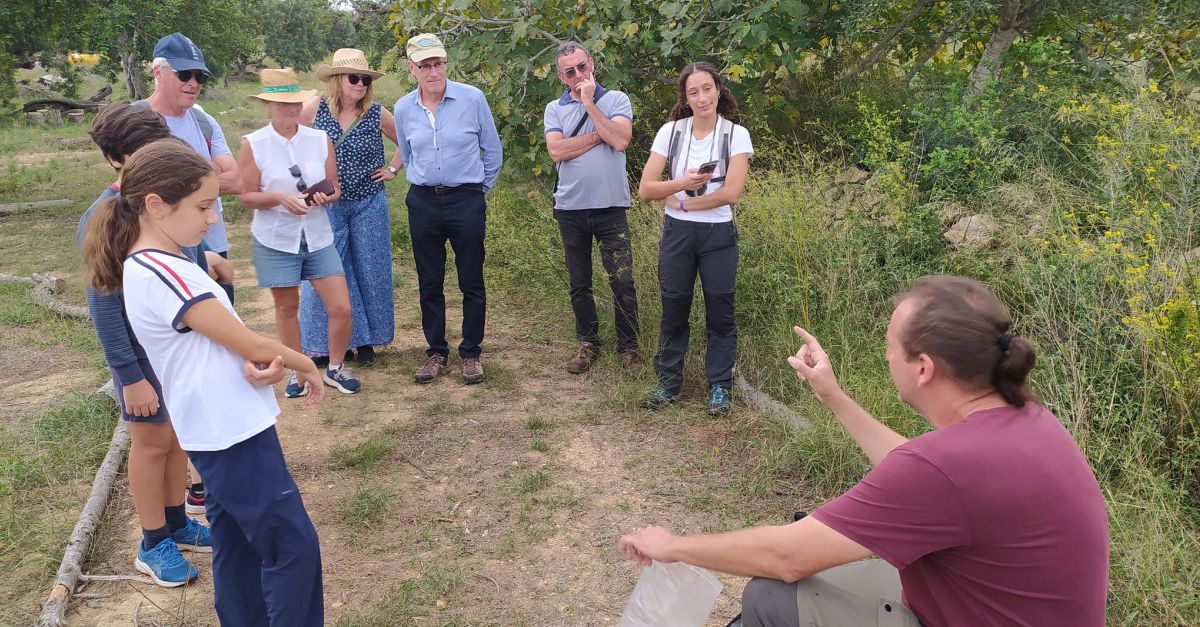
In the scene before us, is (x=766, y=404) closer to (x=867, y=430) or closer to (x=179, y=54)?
(x=867, y=430)

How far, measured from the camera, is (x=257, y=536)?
2.61m

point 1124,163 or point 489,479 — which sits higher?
point 1124,163

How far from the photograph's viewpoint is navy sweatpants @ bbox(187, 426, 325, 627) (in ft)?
8.50

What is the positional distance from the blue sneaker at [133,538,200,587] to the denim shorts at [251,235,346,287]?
174cm

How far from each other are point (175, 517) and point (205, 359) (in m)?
1.40

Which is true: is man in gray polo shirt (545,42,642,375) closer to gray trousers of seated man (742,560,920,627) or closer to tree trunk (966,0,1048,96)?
tree trunk (966,0,1048,96)

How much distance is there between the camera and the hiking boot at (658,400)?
4.95 metres

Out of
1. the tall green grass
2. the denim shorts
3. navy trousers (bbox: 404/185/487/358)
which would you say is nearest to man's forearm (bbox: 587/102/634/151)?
navy trousers (bbox: 404/185/487/358)

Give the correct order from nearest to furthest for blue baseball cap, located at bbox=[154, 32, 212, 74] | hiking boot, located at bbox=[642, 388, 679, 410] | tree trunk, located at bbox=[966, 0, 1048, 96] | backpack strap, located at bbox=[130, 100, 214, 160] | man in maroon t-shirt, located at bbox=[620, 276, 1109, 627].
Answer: man in maroon t-shirt, located at bbox=[620, 276, 1109, 627] < blue baseball cap, located at bbox=[154, 32, 212, 74] < backpack strap, located at bbox=[130, 100, 214, 160] < hiking boot, located at bbox=[642, 388, 679, 410] < tree trunk, located at bbox=[966, 0, 1048, 96]

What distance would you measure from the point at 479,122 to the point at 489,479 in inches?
87.6

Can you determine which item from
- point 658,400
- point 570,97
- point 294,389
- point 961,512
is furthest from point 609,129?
point 961,512

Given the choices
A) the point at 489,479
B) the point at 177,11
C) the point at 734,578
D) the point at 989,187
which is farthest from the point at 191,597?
the point at 177,11

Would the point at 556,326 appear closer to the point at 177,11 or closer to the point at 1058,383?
the point at 1058,383

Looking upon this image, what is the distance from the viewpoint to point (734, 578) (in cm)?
348
